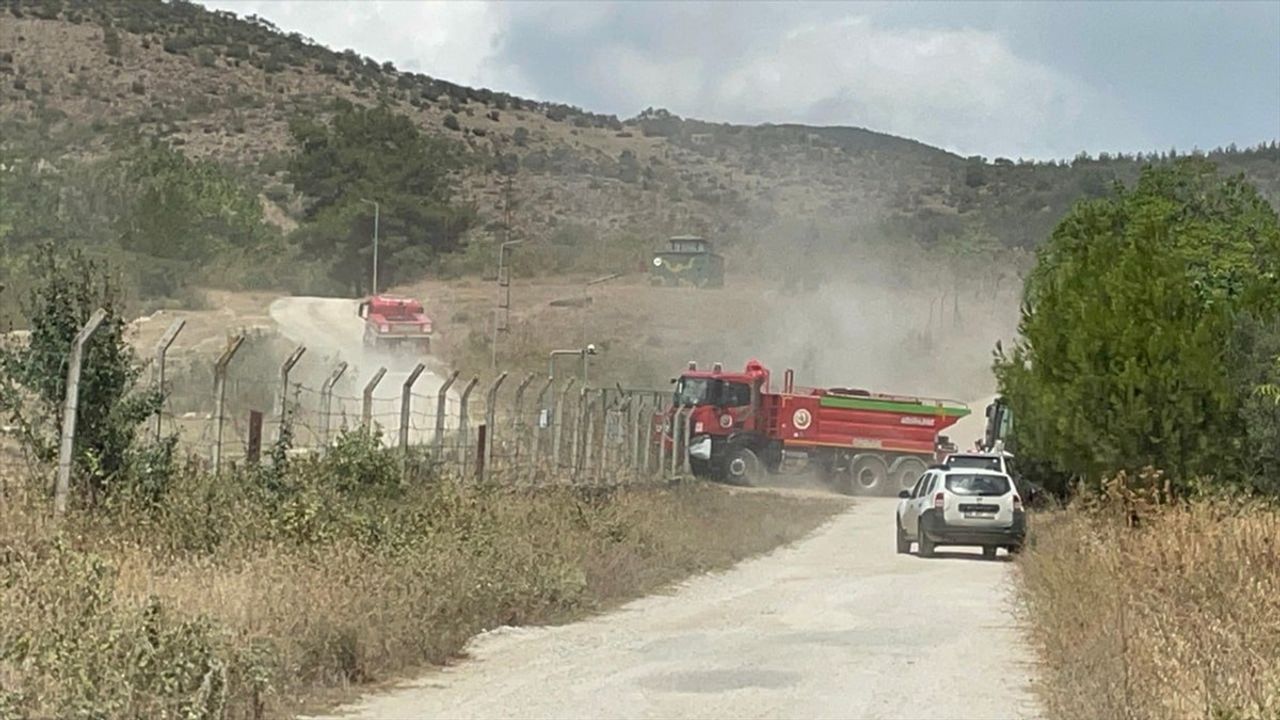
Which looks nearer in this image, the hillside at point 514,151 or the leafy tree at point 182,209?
the leafy tree at point 182,209

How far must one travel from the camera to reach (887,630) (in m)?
18.6

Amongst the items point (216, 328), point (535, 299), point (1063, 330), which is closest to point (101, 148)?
point (535, 299)

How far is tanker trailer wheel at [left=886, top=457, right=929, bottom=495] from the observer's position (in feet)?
178

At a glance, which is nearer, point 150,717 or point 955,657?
point 150,717

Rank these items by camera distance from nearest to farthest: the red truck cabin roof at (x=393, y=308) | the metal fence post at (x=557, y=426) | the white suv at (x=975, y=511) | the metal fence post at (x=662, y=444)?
1. the metal fence post at (x=557, y=426)
2. the white suv at (x=975, y=511)
3. the metal fence post at (x=662, y=444)
4. the red truck cabin roof at (x=393, y=308)

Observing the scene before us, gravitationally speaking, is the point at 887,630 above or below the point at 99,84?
below

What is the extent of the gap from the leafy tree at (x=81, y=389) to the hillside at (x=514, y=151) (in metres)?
75.4

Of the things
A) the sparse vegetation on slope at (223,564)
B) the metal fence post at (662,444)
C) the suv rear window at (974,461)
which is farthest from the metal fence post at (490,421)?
the metal fence post at (662,444)

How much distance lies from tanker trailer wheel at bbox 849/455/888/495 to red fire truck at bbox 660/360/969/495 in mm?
30

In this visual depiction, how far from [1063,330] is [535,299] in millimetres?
54238

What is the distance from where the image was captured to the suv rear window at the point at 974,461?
33.7 m

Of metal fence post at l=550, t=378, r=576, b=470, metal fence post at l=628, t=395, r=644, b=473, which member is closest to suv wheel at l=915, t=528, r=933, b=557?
metal fence post at l=628, t=395, r=644, b=473

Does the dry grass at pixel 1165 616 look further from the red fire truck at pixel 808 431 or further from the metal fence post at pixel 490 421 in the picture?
the red fire truck at pixel 808 431

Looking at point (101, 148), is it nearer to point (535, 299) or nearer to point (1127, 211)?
point (535, 299)
